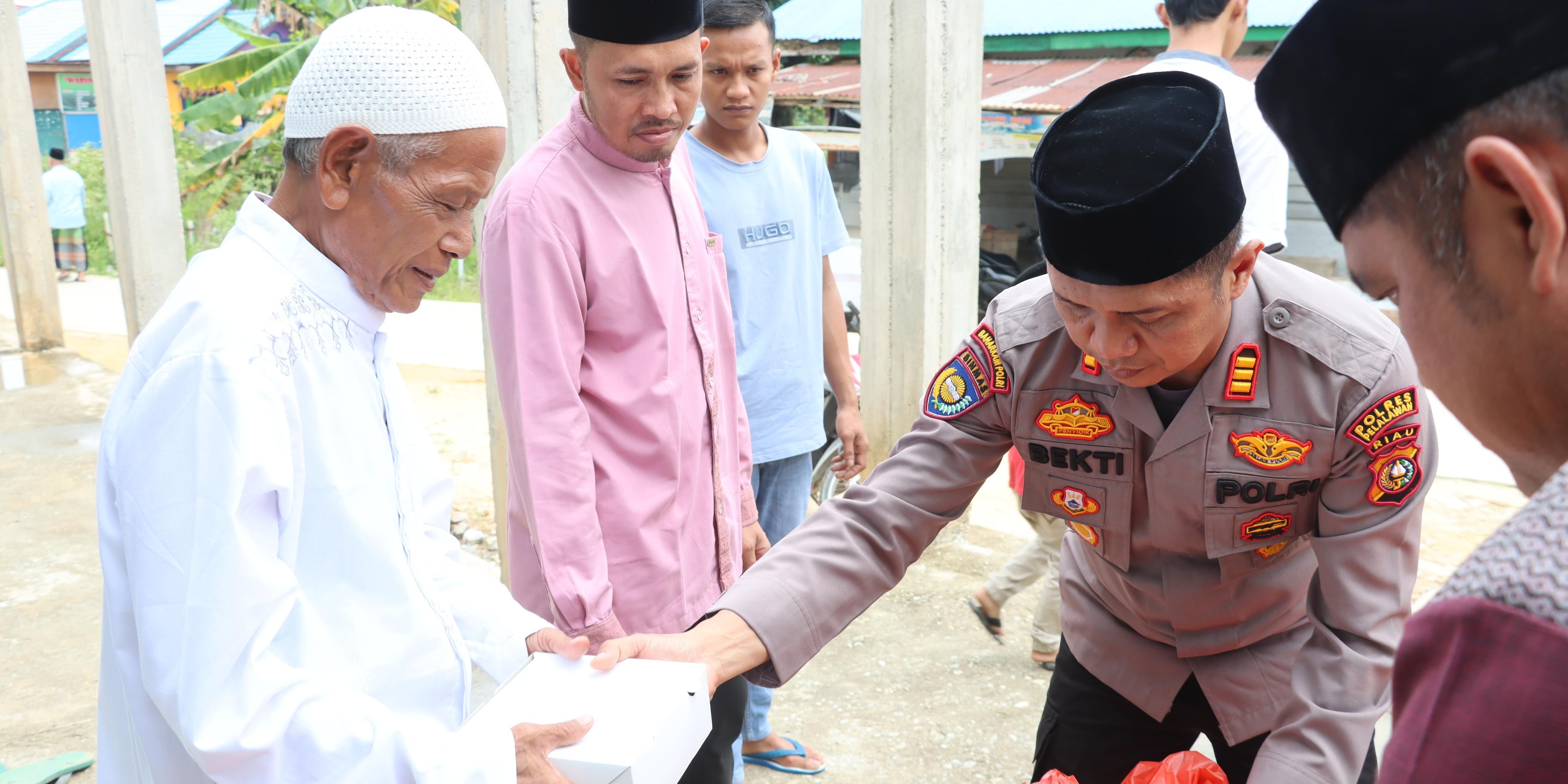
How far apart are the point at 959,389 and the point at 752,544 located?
1085 mm

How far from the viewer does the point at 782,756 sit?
3611mm

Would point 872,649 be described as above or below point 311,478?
below

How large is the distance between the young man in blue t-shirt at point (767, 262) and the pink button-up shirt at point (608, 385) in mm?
Answer: 620

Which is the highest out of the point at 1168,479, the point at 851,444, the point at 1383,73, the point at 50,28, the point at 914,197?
the point at 50,28

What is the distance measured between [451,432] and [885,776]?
5226 millimetres

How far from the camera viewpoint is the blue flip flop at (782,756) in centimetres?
359

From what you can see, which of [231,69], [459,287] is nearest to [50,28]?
[459,287]

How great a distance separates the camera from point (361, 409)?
1.60 m

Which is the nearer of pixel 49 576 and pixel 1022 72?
pixel 49 576

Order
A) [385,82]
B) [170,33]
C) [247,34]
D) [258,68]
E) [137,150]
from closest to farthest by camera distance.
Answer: [385,82] < [137,150] < [258,68] < [247,34] < [170,33]

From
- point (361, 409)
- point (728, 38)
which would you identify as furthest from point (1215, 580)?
point (728, 38)

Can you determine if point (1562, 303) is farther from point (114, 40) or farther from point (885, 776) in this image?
point (114, 40)

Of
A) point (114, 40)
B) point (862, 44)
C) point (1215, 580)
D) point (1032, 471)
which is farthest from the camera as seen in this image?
point (114, 40)

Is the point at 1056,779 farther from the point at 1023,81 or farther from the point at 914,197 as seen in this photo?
the point at 1023,81
